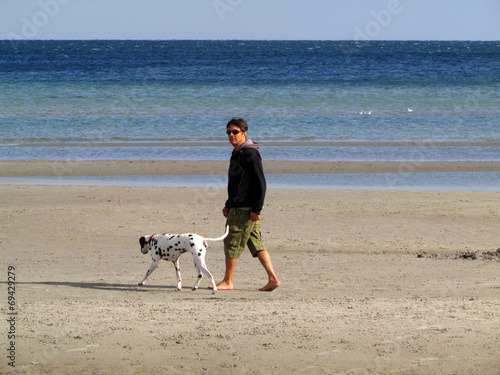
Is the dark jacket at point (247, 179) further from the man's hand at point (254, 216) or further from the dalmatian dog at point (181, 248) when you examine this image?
the dalmatian dog at point (181, 248)

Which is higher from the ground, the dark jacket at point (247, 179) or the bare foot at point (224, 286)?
the dark jacket at point (247, 179)

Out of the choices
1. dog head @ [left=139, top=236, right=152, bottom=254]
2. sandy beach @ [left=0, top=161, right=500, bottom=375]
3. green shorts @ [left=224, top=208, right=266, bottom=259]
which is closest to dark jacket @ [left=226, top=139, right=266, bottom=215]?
green shorts @ [left=224, top=208, right=266, bottom=259]

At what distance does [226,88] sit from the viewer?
39.3m

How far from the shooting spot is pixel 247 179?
21.1 ft

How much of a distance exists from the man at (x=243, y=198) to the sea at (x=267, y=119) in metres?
7.37

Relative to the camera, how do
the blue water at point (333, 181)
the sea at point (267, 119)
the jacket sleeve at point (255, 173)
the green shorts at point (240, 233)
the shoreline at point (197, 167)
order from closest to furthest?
the jacket sleeve at point (255, 173), the green shorts at point (240, 233), the blue water at point (333, 181), the shoreline at point (197, 167), the sea at point (267, 119)

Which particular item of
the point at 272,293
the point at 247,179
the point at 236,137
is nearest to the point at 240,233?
the point at 247,179

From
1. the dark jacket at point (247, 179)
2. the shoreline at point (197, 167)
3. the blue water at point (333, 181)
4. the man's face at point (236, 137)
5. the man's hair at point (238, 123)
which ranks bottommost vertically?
the dark jacket at point (247, 179)

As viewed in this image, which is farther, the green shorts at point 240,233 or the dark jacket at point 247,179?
the green shorts at point 240,233

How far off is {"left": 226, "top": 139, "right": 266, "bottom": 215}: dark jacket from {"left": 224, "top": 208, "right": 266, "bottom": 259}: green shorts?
0.38ft

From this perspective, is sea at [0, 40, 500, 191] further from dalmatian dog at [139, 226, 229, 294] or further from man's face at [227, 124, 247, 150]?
man's face at [227, 124, 247, 150]

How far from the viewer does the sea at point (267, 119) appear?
17656 mm

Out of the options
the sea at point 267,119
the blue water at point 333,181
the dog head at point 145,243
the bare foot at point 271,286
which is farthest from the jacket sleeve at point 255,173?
the sea at point 267,119

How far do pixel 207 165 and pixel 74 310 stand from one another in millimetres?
10769
